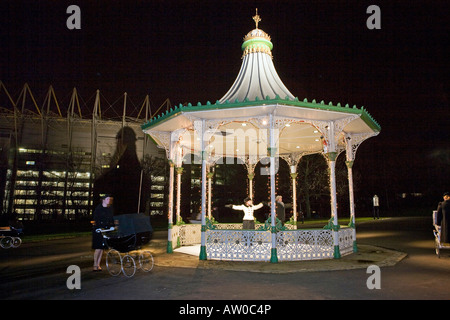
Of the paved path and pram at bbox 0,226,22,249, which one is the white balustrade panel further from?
pram at bbox 0,226,22,249

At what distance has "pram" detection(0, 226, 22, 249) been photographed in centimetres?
1507

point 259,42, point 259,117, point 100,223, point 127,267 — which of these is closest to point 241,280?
point 127,267

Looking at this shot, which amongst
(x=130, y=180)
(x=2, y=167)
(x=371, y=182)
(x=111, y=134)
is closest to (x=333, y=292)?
(x=130, y=180)

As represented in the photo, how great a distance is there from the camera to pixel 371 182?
50188 millimetres

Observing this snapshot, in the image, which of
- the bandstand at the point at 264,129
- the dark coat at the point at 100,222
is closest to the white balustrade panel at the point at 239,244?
the bandstand at the point at 264,129

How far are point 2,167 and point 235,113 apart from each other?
113 ft

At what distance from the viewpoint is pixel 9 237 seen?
15242 mm

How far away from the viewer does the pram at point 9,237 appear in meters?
15.1

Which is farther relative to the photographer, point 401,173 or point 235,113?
point 401,173

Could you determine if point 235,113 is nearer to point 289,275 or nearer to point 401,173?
point 289,275

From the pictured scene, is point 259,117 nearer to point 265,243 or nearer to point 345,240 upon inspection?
point 265,243

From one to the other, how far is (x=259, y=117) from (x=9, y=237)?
44.2 ft
